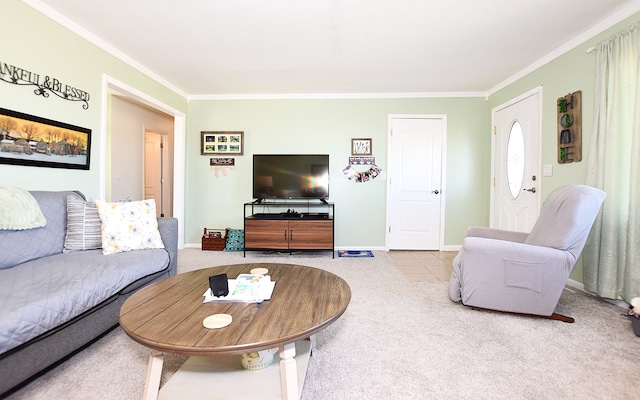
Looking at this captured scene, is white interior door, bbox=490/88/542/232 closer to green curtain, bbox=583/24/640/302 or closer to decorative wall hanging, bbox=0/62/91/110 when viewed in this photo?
green curtain, bbox=583/24/640/302

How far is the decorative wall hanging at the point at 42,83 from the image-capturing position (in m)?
2.05

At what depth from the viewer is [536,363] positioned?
1576 mm

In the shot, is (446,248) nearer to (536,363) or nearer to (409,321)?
(409,321)

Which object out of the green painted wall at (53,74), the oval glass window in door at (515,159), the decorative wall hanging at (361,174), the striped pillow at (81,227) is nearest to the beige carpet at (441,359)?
the striped pillow at (81,227)

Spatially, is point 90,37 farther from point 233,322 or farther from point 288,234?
point 233,322

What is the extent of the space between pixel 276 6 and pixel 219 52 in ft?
3.43

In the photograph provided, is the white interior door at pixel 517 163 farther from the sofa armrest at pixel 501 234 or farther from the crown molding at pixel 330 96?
the sofa armrest at pixel 501 234

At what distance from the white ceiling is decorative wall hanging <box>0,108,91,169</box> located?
2.93 feet

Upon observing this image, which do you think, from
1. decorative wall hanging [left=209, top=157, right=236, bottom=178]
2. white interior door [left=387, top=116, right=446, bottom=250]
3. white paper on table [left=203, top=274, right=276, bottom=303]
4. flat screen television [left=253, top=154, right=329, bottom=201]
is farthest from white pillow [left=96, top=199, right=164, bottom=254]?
white interior door [left=387, top=116, right=446, bottom=250]

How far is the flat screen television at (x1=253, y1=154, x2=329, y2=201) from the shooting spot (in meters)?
4.07

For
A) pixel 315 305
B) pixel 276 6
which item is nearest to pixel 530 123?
pixel 276 6

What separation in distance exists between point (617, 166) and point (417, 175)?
2226mm

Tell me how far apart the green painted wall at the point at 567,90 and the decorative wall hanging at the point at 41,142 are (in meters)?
4.52

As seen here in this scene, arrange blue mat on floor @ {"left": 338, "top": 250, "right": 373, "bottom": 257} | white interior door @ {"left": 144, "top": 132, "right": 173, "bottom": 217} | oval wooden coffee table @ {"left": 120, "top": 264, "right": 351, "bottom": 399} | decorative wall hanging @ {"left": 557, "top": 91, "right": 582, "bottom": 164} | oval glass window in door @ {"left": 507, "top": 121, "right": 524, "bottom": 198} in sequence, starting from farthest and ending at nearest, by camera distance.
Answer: white interior door @ {"left": 144, "top": 132, "right": 173, "bottom": 217} → blue mat on floor @ {"left": 338, "top": 250, "right": 373, "bottom": 257} → oval glass window in door @ {"left": 507, "top": 121, "right": 524, "bottom": 198} → decorative wall hanging @ {"left": 557, "top": 91, "right": 582, "bottom": 164} → oval wooden coffee table @ {"left": 120, "top": 264, "right": 351, "bottom": 399}
